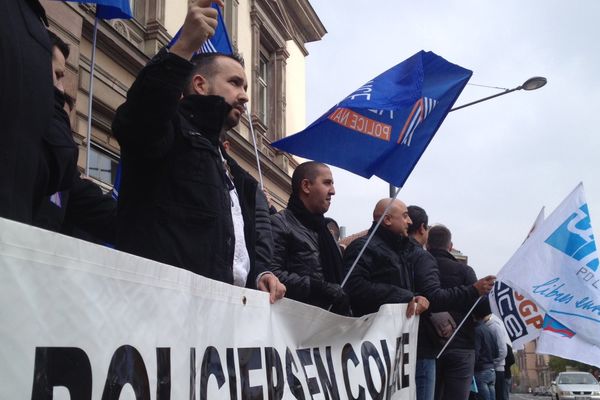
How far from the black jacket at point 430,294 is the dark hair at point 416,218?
33 centimetres

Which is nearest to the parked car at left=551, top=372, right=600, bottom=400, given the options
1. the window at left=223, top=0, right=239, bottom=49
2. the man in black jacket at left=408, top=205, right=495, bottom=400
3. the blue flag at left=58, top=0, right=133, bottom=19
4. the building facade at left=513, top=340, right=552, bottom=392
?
the window at left=223, top=0, right=239, bottom=49

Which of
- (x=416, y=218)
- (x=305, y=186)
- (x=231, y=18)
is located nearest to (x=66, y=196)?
(x=305, y=186)

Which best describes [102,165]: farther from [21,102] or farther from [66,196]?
[21,102]

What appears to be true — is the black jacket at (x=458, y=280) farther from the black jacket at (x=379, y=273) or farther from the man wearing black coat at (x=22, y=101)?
the man wearing black coat at (x=22, y=101)

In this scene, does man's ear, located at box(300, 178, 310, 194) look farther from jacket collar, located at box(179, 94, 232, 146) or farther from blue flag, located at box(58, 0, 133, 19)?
blue flag, located at box(58, 0, 133, 19)

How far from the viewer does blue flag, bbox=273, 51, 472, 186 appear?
13.4 feet

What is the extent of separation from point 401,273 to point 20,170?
111 inches

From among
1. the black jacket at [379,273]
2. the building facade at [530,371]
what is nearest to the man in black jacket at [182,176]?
the black jacket at [379,273]

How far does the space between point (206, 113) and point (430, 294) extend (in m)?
2.36

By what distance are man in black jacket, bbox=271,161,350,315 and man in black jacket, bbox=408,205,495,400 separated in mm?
914

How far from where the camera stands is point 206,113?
2.36m

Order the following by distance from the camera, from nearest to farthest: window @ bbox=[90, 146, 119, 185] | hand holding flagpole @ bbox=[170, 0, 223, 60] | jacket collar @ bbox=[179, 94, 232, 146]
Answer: hand holding flagpole @ bbox=[170, 0, 223, 60] → jacket collar @ bbox=[179, 94, 232, 146] → window @ bbox=[90, 146, 119, 185]

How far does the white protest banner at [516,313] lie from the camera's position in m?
4.34

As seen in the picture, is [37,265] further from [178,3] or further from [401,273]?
[178,3]
